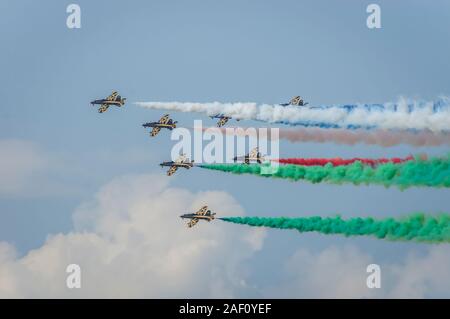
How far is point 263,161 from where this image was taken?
373 feet

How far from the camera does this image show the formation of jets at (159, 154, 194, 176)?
413 ft

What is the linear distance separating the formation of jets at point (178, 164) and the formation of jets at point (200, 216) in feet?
16.9

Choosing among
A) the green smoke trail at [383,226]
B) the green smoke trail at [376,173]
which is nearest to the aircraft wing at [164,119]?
the green smoke trail at [376,173]

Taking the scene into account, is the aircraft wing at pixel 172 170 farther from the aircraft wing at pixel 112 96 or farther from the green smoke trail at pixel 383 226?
the green smoke trail at pixel 383 226

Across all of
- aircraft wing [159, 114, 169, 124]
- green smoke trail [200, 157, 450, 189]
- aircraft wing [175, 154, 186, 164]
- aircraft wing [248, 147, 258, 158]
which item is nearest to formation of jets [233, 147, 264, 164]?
aircraft wing [248, 147, 258, 158]

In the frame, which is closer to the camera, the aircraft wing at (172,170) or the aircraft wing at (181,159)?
the aircraft wing at (181,159)

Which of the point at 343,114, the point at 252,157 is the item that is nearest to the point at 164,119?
the point at 252,157

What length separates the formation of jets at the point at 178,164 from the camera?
12579 centimetres

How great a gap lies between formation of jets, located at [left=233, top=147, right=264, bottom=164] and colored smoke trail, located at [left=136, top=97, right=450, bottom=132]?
696cm

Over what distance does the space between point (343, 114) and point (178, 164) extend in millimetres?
28849

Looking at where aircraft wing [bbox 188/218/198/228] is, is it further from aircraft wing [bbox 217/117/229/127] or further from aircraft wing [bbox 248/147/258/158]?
aircraft wing [bbox 248/147/258/158]

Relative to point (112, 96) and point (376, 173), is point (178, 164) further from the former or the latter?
point (376, 173)
